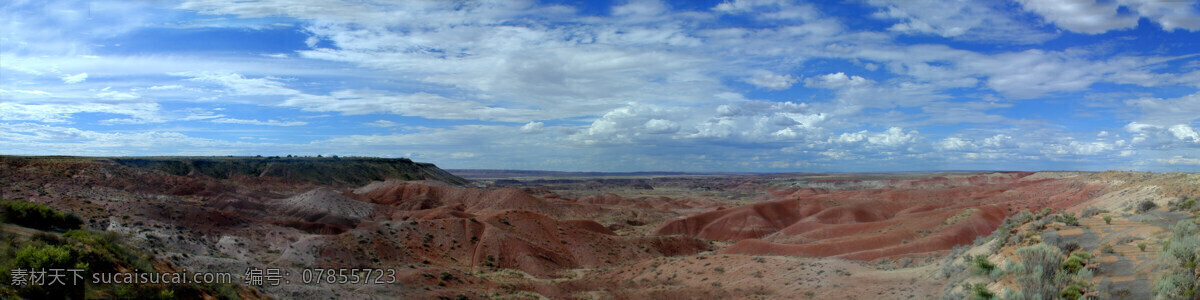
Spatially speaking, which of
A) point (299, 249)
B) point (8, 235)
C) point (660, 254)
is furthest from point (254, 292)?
point (660, 254)

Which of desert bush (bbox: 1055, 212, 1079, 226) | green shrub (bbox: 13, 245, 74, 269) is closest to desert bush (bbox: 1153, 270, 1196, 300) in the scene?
desert bush (bbox: 1055, 212, 1079, 226)

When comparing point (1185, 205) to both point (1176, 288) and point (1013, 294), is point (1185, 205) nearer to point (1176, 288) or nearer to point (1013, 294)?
point (1013, 294)


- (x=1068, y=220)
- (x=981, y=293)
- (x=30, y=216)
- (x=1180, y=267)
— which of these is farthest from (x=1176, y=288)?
(x=30, y=216)

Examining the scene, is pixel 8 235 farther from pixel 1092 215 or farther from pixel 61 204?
pixel 1092 215

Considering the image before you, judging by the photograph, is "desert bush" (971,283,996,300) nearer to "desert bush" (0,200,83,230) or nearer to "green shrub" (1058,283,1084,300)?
"green shrub" (1058,283,1084,300)

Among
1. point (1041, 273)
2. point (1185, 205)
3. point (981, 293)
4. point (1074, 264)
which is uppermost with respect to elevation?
point (1185, 205)

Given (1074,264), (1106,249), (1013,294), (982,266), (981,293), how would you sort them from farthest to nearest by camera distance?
(982,266) < (1106,249) < (981,293) < (1074,264) < (1013,294)

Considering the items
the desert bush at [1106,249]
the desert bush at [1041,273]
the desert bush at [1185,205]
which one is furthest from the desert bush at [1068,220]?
the desert bush at [1041,273]

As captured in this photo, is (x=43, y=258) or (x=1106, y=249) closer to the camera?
(x=43, y=258)
